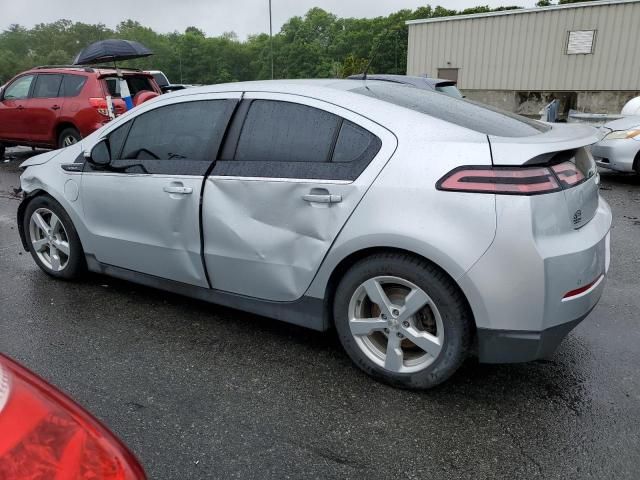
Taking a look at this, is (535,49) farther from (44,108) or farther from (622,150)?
(44,108)

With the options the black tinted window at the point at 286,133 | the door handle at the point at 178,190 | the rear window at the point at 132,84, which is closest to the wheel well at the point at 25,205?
the door handle at the point at 178,190

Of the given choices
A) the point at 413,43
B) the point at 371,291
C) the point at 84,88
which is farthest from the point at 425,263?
the point at 413,43

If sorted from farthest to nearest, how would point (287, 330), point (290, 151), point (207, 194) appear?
point (287, 330) < point (207, 194) < point (290, 151)

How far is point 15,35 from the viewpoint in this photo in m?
93.0

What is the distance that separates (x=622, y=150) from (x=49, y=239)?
305 inches

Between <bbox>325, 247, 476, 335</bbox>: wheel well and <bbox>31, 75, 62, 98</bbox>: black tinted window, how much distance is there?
9.14m

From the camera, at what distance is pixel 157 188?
3.42 meters

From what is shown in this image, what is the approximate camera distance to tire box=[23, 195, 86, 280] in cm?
412

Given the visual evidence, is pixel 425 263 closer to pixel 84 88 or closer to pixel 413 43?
pixel 84 88

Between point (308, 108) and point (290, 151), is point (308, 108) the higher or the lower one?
the higher one

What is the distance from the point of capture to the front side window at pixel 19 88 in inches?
416

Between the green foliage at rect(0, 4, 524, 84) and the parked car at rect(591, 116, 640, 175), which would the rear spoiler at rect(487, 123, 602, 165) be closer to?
the parked car at rect(591, 116, 640, 175)

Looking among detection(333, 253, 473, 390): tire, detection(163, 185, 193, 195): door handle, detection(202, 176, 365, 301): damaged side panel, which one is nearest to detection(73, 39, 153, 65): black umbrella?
detection(163, 185, 193, 195): door handle

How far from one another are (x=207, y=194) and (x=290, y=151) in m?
0.57
